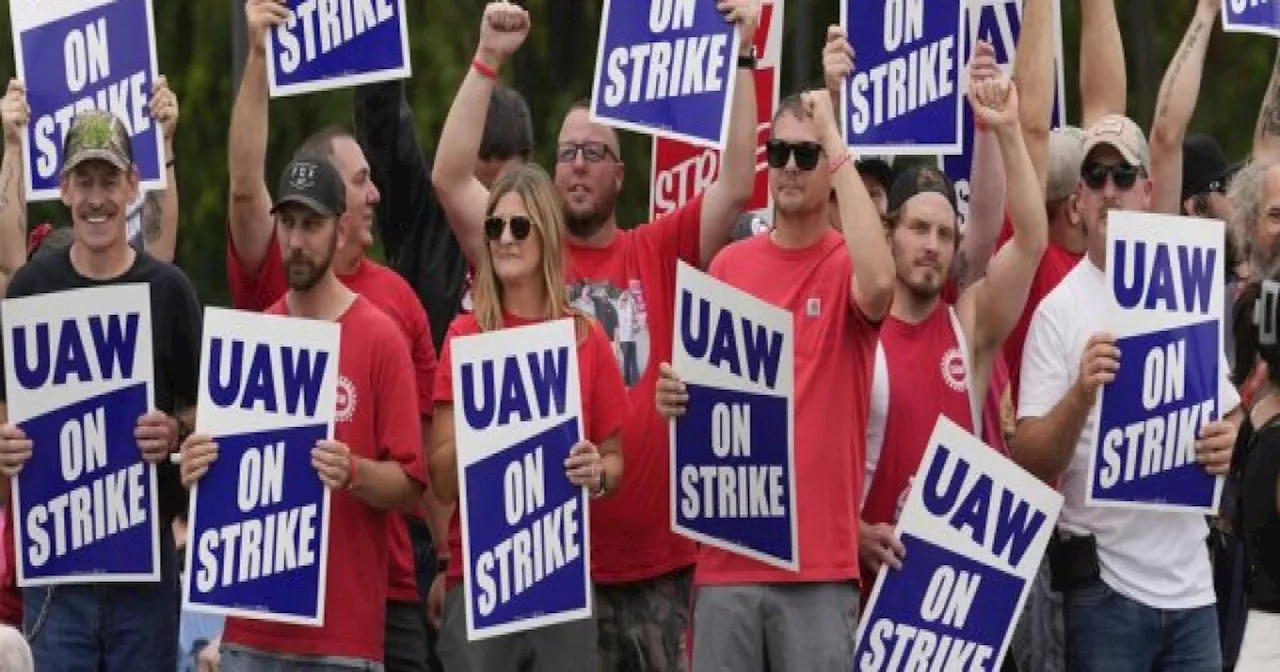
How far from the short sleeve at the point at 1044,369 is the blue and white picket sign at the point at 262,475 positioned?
2.08 meters

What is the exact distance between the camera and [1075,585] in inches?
456

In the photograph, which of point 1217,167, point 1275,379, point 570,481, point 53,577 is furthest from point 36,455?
point 1217,167

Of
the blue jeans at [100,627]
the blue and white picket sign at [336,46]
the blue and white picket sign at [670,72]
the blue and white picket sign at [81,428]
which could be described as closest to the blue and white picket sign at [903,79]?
the blue and white picket sign at [670,72]

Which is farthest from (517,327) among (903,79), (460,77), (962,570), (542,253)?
(460,77)

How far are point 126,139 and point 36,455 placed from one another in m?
1.00

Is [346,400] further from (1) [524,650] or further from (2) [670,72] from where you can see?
(2) [670,72]

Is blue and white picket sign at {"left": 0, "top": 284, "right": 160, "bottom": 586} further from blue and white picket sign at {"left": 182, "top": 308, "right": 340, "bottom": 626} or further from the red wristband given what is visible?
the red wristband

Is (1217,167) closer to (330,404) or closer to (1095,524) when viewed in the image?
(1095,524)

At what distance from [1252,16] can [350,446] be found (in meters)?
3.62

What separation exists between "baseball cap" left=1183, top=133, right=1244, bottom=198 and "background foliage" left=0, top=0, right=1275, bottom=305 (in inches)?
256

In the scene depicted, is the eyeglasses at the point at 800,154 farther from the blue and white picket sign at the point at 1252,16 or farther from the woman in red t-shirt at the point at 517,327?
the blue and white picket sign at the point at 1252,16

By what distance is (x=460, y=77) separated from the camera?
67.2 ft

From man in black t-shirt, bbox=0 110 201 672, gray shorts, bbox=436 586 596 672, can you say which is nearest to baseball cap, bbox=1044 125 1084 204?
gray shorts, bbox=436 586 596 672

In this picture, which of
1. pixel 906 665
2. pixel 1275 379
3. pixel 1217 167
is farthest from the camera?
pixel 1217 167
